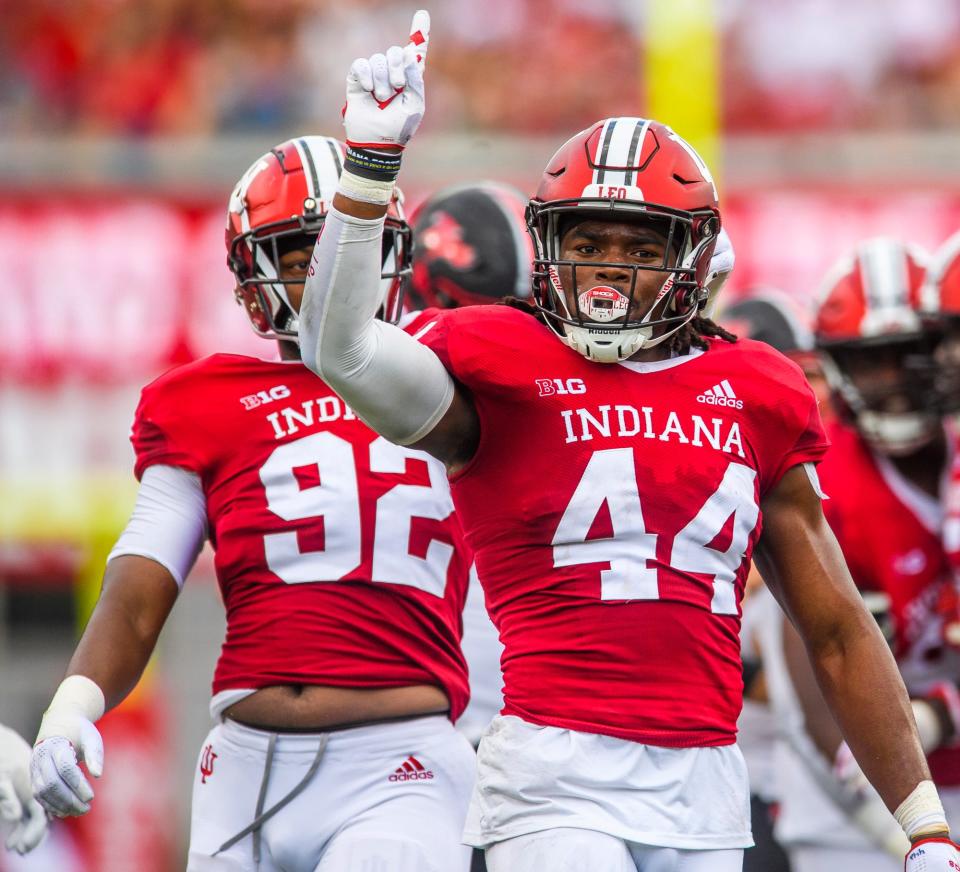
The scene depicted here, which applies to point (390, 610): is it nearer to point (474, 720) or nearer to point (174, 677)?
point (474, 720)

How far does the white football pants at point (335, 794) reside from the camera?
3.47 m

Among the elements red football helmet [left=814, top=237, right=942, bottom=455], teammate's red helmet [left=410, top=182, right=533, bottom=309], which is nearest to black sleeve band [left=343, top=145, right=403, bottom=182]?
Answer: teammate's red helmet [left=410, top=182, right=533, bottom=309]

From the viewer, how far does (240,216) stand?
12.8ft

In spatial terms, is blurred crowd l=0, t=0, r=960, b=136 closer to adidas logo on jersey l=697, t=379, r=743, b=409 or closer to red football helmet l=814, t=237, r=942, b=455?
red football helmet l=814, t=237, r=942, b=455

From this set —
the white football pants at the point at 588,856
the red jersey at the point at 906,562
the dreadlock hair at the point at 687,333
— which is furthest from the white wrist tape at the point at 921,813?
the red jersey at the point at 906,562

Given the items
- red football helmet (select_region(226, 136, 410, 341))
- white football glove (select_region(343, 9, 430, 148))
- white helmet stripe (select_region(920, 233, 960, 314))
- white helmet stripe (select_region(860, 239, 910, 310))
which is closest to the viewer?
white football glove (select_region(343, 9, 430, 148))

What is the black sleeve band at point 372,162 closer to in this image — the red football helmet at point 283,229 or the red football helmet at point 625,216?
the red football helmet at point 625,216

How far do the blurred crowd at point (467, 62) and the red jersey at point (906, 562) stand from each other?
19.7ft

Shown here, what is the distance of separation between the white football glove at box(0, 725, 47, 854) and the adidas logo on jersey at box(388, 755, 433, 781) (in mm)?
726

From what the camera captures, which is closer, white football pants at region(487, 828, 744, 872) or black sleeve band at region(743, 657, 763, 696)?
white football pants at region(487, 828, 744, 872)

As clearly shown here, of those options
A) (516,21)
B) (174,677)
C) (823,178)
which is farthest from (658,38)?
(174,677)

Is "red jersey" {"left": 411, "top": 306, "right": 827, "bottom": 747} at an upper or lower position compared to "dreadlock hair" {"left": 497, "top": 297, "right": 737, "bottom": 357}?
lower

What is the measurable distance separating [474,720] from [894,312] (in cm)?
179

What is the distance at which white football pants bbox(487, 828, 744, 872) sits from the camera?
288 centimetres
